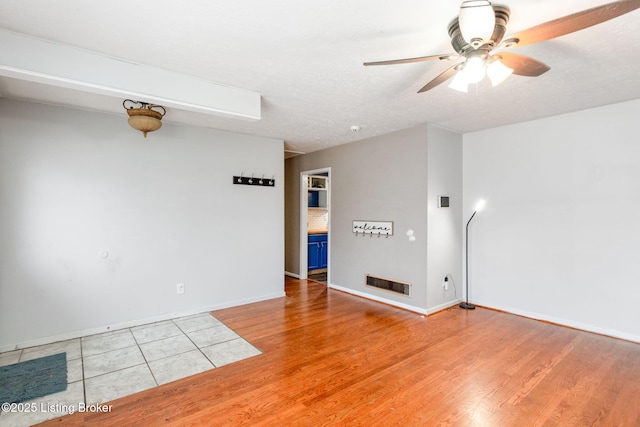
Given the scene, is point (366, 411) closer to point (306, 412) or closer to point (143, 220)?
point (306, 412)

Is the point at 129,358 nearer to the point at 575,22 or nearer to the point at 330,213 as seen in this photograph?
the point at 330,213

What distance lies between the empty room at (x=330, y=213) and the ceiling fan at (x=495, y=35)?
1 centimetres

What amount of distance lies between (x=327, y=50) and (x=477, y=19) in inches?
38.9

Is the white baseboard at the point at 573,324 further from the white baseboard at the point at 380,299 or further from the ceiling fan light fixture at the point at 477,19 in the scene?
the ceiling fan light fixture at the point at 477,19

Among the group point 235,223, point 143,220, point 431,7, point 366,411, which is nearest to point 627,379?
point 366,411

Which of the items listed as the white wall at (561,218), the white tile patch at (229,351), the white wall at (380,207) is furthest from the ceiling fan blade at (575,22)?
the white tile patch at (229,351)

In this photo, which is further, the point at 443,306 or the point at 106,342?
the point at 443,306

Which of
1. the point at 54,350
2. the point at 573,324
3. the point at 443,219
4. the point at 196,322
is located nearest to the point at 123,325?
the point at 54,350

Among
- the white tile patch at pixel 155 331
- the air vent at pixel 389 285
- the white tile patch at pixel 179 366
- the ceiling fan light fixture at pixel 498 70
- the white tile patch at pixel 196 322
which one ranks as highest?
the ceiling fan light fixture at pixel 498 70

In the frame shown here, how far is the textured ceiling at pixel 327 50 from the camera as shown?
1718 mm

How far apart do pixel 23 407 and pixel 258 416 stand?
1.63 meters

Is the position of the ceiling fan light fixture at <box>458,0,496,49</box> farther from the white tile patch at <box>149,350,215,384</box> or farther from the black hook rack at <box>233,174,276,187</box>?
the black hook rack at <box>233,174,276,187</box>

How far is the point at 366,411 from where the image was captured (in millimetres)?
2057

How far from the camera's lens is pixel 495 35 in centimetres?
171
